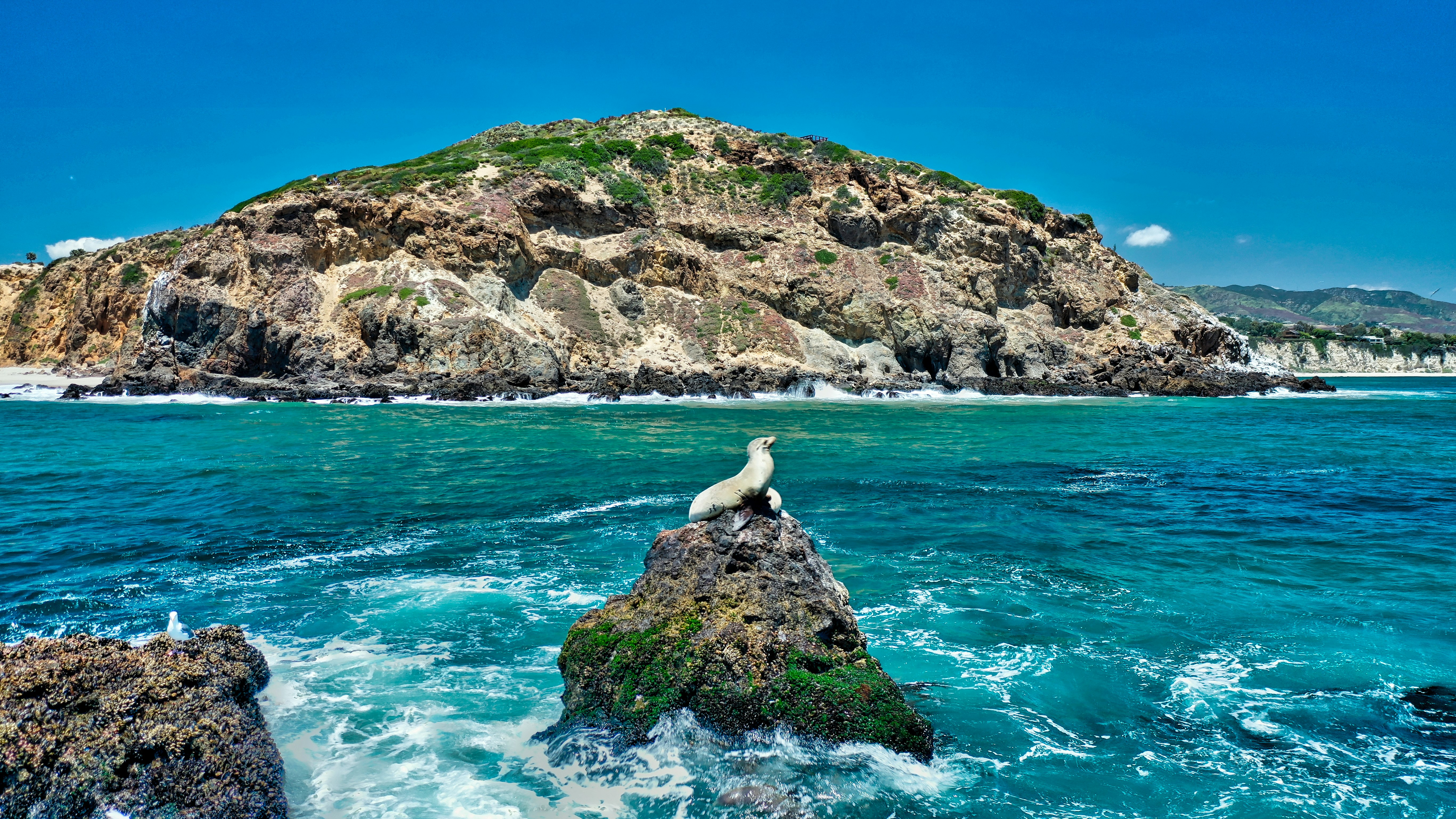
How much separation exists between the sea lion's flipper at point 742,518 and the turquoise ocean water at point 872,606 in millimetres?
1660

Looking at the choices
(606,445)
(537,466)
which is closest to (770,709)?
(537,466)

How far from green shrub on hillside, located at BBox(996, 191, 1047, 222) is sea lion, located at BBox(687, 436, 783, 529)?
70.6 meters

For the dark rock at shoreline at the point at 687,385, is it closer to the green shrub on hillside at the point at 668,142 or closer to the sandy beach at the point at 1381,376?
the green shrub on hillside at the point at 668,142

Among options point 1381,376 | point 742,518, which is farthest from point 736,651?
point 1381,376

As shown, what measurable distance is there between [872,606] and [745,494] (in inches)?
139

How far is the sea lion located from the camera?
6781 millimetres

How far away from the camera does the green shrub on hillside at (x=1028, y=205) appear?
71562mm

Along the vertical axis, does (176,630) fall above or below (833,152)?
below

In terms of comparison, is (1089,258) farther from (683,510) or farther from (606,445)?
(683,510)

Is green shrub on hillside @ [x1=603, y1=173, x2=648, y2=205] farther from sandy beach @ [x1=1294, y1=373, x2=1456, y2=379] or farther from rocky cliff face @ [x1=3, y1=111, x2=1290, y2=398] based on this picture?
sandy beach @ [x1=1294, y1=373, x2=1456, y2=379]

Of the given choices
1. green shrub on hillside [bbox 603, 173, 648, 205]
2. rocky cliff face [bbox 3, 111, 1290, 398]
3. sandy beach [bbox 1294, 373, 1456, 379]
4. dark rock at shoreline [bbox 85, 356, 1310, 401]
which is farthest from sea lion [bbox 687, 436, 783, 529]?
sandy beach [bbox 1294, 373, 1456, 379]

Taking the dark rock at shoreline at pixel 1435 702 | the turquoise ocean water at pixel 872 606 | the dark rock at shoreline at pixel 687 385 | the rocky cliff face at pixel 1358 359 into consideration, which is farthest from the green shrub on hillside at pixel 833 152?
the rocky cliff face at pixel 1358 359

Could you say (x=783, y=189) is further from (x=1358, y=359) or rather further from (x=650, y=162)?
(x=1358, y=359)

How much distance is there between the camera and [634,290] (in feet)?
192
